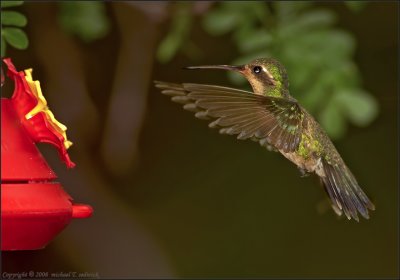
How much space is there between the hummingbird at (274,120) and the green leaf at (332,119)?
2.49 feet

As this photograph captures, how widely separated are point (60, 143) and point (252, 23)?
6.48ft

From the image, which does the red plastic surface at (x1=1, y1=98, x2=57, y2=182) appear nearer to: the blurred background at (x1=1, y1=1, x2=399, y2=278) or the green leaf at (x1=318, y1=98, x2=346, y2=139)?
the green leaf at (x1=318, y1=98, x2=346, y2=139)

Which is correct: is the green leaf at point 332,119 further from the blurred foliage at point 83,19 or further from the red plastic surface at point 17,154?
the red plastic surface at point 17,154

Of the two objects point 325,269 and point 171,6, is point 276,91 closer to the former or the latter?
point 171,6

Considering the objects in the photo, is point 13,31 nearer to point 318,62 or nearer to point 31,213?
point 31,213

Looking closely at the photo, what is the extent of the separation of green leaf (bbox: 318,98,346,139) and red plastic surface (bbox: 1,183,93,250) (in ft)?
5.76

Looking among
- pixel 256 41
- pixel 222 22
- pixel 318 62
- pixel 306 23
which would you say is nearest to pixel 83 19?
pixel 222 22

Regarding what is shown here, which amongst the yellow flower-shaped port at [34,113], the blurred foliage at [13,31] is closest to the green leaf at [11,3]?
the blurred foliage at [13,31]

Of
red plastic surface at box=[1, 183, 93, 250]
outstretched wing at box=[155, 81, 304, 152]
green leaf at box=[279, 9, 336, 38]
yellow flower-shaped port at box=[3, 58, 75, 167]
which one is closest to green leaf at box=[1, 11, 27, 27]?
yellow flower-shaped port at box=[3, 58, 75, 167]

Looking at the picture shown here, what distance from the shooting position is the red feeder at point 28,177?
198 cm

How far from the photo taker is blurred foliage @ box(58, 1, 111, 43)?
14.0 feet

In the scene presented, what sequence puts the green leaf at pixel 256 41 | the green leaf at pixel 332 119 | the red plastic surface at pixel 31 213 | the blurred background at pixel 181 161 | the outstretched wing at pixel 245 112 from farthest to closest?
the blurred background at pixel 181 161, the green leaf at pixel 256 41, the green leaf at pixel 332 119, the outstretched wing at pixel 245 112, the red plastic surface at pixel 31 213

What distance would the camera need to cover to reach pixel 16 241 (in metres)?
2.08

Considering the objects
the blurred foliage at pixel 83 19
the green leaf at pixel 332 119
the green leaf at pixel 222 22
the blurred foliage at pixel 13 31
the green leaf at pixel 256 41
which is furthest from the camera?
the blurred foliage at pixel 83 19
